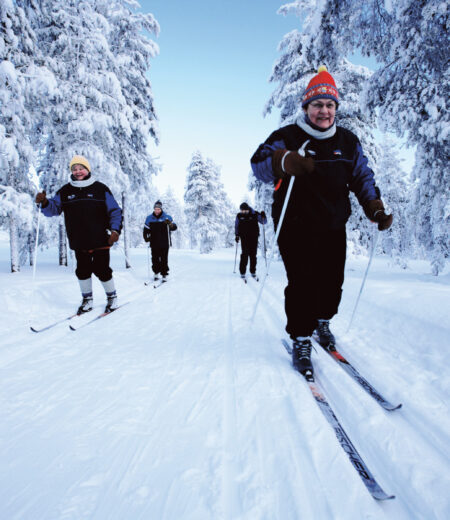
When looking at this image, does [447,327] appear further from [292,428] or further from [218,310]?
[218,310]

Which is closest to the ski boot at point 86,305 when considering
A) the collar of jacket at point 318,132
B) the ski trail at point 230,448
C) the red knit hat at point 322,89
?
the ski trail at point 230,448

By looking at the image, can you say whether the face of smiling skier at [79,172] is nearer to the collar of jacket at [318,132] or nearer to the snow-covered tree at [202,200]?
the collar of jacket at [318,132]

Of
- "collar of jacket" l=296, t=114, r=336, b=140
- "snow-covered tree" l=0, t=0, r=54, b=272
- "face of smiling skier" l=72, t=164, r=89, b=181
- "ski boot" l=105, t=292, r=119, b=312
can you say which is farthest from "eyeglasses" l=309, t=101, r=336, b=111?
"snow-covered tree" l=0, t=0, r=54, b=272

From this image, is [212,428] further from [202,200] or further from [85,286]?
[202,200]

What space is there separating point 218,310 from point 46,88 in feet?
21.1

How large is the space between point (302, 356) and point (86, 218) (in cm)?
366

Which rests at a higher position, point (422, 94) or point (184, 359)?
point (422, 94)

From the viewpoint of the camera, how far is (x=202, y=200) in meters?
28.7

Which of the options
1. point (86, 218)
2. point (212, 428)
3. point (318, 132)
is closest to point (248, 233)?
point (86, 218)

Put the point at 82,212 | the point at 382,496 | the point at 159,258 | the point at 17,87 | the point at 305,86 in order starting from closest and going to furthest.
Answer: the point at 382,496, the point at 82,212, the point at 17,87, the point at 159,258, the point at 305,86

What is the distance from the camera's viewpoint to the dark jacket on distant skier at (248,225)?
9078 mm

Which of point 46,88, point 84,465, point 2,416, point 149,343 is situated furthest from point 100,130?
point 84,465

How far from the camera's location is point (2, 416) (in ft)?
5.40

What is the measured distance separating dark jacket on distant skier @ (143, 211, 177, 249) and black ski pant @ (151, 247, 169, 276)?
0.09m
